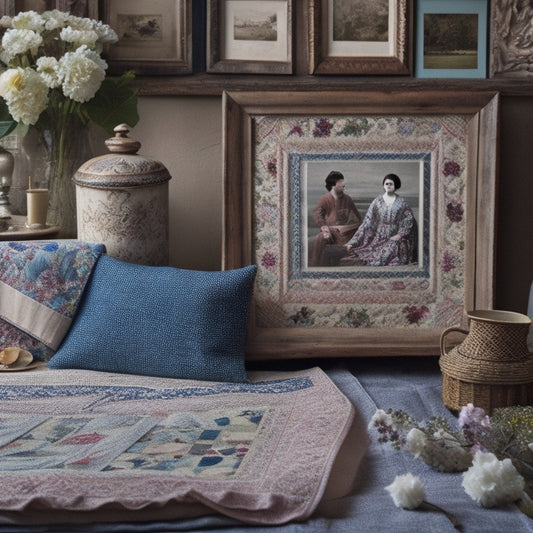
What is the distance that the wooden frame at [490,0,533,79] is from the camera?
2.50 metres

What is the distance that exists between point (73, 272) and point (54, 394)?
36cm

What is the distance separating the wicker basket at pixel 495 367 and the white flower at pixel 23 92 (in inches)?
49.0

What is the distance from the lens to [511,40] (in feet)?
8.23

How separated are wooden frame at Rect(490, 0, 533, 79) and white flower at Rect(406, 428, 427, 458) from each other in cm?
130

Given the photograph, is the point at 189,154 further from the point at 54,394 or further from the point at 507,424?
the point at 507,424

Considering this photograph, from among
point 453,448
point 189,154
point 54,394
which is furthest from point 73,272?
point 453,448

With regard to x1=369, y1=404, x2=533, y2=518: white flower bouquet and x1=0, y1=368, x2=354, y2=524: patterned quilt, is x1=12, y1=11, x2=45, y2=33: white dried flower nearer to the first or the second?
x1=0, y1=368, x2=354, y2=524: patterned quilt

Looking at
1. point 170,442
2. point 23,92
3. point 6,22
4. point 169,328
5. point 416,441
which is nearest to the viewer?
point 416,441

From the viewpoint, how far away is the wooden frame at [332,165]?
94.6 inches

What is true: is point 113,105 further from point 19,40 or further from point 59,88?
point 19,40

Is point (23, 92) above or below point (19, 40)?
below

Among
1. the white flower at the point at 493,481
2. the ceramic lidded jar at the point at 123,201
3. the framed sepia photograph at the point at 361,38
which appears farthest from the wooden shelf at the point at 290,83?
the white flower at the point at 493,481

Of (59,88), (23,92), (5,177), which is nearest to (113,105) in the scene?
(59,88)

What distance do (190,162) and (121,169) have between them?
0.34 metres
